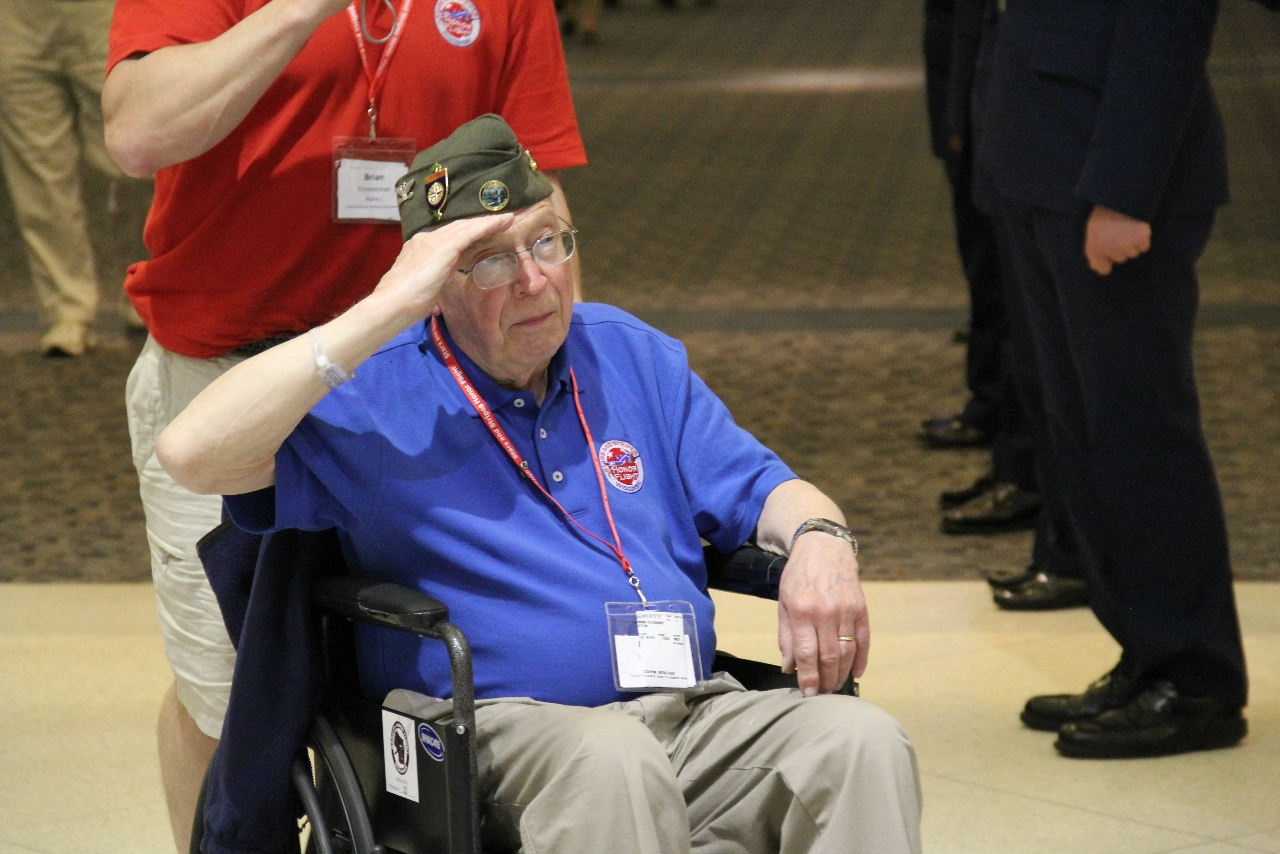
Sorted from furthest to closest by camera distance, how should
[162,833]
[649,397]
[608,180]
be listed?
[608,180], [162,833], [649,397]

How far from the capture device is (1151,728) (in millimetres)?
3334

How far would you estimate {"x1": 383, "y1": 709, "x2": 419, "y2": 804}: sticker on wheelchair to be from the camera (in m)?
2.07

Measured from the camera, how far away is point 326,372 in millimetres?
2084

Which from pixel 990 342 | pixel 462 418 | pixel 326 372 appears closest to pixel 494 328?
pixel 462 418

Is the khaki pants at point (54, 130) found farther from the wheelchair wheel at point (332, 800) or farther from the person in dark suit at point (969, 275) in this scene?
the wheelchair wheel at point (332, 800)

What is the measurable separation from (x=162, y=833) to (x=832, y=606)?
1.45 m

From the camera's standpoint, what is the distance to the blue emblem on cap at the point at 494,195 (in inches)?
85.7

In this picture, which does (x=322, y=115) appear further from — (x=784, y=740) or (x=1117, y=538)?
(x=1117, y=538)

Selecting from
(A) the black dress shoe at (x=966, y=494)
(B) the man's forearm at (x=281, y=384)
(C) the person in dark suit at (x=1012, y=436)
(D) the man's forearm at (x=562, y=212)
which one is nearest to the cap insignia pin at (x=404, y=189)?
(B) the man's forearm at (x=281, y=384)

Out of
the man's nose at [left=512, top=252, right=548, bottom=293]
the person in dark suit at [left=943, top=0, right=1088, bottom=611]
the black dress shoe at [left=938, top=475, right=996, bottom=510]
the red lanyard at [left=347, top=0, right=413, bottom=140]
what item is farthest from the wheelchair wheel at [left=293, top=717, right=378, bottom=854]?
the black dress shoe at [left=938, top=475, right=996, bottom=510]

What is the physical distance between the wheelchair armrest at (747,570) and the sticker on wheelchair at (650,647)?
151 mm

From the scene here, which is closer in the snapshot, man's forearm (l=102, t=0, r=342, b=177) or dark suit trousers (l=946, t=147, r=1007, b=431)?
man's forearm (l=102, t=0, r=342, b=177)

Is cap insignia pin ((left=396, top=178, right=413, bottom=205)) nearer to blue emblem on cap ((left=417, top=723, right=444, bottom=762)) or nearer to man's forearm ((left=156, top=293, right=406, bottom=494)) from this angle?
man's forearm ((left=156, top=293, right=406, bottom=494))

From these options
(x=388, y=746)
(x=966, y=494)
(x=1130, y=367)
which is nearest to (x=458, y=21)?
(x=388, y=746)
